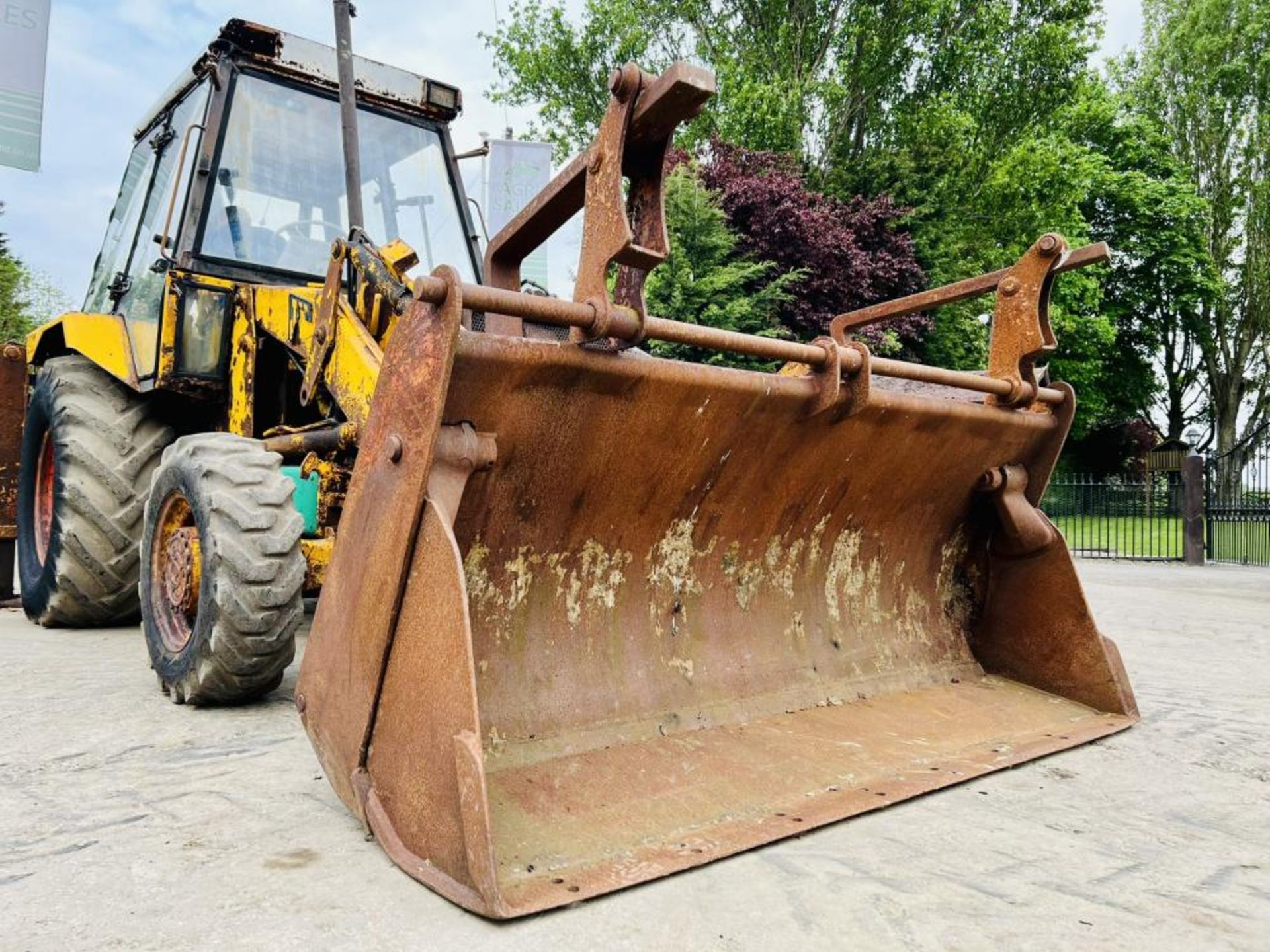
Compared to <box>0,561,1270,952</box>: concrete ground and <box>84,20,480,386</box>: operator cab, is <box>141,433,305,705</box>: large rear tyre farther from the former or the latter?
<box>84,20,480,386</box>: operator cab

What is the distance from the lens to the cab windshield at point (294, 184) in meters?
4.34

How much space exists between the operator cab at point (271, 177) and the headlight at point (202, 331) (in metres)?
0.02

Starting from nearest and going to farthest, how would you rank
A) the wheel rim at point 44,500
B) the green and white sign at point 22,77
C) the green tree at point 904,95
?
1. the wheel rim at point 44,500
2. the green and white sign at point 22,77
3. the green tree at point 904,95

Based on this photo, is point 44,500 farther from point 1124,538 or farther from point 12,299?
point 12,299

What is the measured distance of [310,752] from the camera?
276 cm

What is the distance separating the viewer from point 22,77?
1170 cm

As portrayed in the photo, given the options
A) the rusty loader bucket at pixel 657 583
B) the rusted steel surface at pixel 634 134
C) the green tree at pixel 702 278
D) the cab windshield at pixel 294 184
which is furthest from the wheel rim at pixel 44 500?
the green tree at pixel 702 278

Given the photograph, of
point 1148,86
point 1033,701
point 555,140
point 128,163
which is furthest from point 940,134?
point 1033,701

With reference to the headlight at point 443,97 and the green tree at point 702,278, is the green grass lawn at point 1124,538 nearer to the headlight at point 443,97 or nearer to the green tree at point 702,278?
the green tree at point 702,278

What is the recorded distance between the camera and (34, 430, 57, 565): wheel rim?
5.34 meters

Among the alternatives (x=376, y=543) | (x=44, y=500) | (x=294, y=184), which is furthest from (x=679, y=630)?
(x=44, y=500)

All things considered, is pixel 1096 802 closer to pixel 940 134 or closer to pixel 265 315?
pixel 265 315

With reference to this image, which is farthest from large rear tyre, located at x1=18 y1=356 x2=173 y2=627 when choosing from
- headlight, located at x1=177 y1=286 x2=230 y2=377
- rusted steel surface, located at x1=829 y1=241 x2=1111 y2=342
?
rusted steel surface, located at x1=829 y1=241 x2=1111 y2=342

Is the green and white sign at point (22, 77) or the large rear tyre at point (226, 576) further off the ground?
the green and white sign at point (22, 77)
